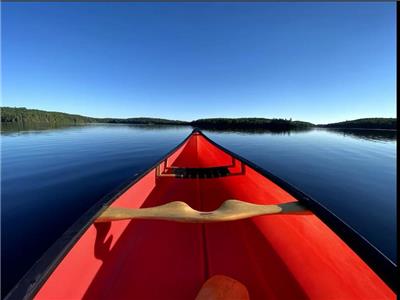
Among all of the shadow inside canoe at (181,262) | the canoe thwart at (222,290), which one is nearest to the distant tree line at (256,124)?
the shadow inside canoe at (181,262)

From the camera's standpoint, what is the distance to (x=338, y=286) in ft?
6.53

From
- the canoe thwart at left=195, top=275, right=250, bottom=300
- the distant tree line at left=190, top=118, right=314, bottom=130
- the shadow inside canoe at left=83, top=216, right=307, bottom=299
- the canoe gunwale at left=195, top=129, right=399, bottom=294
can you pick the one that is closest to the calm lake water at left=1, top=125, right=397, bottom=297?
the shadow inside canoe at left=83, top=216, right=307, bottom=299

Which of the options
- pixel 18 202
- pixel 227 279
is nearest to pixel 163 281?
pixel 227 279

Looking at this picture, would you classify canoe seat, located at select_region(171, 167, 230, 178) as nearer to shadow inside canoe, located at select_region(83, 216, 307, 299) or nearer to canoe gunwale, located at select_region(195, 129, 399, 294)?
shadow inside canoe, located at select_region(83, 216, 307, 299)

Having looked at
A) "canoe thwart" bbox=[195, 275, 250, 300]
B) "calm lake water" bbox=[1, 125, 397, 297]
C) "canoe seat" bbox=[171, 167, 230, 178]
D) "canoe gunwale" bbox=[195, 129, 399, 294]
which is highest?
"canoe gunwale" bbox=[195, 129, 399, 294]

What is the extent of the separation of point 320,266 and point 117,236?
2.54 meters

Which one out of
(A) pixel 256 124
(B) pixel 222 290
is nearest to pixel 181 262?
(B) pixel 222 290

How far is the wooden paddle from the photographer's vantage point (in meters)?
1.95

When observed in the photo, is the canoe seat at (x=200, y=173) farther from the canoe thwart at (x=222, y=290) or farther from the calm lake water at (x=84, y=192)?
the canoe thwart at (x=222, y=290)

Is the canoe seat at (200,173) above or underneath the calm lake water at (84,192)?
above

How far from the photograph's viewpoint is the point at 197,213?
2.12m

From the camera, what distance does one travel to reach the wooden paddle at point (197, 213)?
1.95 meters

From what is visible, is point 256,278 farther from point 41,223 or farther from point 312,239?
point 41,223

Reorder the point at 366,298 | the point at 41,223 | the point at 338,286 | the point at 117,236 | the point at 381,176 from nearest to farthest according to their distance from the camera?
the point at 366,298, the point at 338,286, the point at 117,236, the point at 41,223, the point at 381,176
